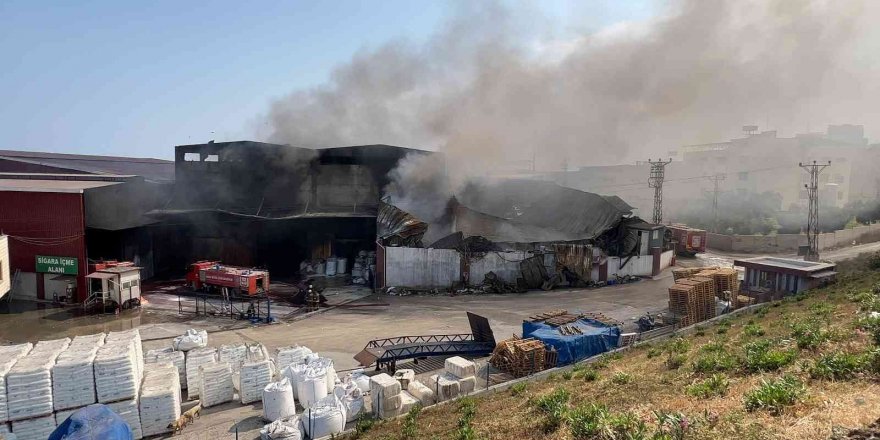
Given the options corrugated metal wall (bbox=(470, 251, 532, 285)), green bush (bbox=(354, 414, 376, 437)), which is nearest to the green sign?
corrugated metal wall (bbox=(470, 251, 532, 285))

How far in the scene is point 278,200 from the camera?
28984 millimetres

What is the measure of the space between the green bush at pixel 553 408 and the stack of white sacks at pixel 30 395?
29.0ft

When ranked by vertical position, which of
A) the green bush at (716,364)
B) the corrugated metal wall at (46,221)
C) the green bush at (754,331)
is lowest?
the green bush at (754,331)

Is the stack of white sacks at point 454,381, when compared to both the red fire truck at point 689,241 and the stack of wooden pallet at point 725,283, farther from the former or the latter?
the red fire truck at point 689,241

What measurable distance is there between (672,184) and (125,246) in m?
50.1

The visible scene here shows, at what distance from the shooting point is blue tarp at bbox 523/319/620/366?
12898mm

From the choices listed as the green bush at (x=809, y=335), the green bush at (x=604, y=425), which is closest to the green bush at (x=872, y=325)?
the green bush at (x=809, y=335)

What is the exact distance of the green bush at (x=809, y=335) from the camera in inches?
344

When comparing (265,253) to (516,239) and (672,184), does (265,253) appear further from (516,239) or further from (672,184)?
(672,184)

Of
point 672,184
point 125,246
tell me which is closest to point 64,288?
point 125,246

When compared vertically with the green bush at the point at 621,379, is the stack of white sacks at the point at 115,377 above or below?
below

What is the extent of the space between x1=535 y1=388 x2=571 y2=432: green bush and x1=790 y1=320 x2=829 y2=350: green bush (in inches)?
163

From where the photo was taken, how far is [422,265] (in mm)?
23078

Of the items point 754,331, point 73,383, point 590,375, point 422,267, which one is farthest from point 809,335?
point 422,267
